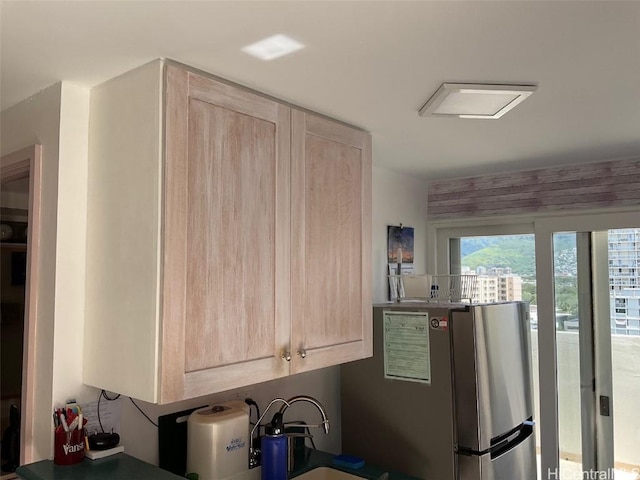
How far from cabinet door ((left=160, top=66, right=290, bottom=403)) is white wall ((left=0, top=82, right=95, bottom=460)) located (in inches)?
17.2

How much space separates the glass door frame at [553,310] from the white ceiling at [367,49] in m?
0.79

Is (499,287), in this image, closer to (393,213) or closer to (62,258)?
(393,213)

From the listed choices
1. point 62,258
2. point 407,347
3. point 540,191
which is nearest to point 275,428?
point 407,347

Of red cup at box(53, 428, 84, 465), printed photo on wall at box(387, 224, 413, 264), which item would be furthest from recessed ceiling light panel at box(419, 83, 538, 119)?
red cup at box(53, 428, 84, 465)

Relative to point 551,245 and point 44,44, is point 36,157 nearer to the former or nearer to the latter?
point 44,44

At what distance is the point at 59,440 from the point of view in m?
1.56

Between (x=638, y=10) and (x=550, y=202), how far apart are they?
184 cm

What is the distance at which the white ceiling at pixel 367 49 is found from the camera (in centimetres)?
119

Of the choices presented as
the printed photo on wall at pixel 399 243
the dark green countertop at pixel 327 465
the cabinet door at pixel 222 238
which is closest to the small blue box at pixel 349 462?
the dark green countertop at pixel 327 465

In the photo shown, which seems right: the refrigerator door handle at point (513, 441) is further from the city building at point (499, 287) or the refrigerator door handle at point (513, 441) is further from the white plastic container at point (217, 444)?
the white plastic container at point (217, 444)

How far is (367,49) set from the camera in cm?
140

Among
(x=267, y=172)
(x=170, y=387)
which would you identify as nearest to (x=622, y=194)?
(x=267, y=172)

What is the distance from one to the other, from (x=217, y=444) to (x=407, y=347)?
993mm

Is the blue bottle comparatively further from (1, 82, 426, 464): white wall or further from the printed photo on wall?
the printed photo on wall
